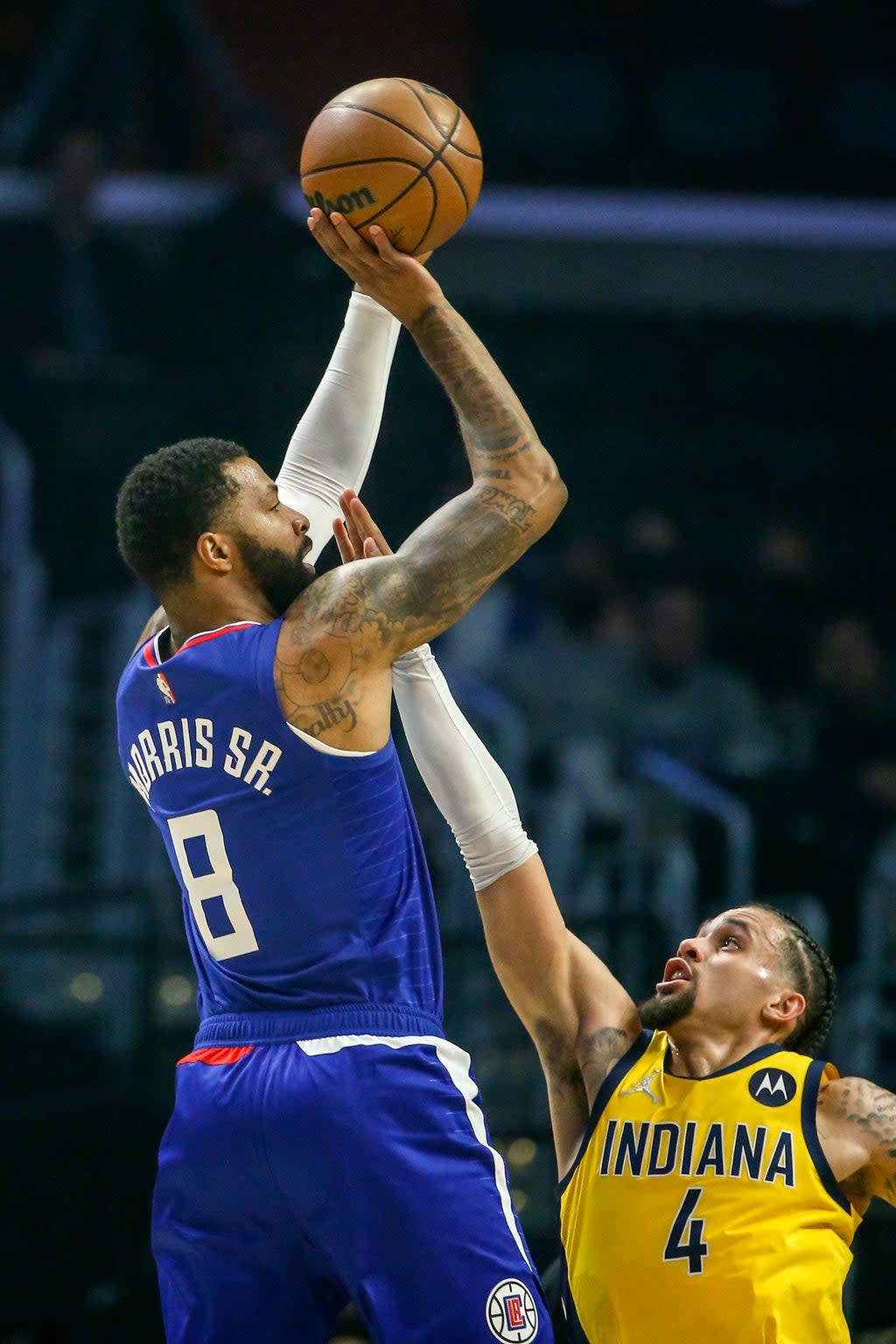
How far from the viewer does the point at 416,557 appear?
288 centimetres

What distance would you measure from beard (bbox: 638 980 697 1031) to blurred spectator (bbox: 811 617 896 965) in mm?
3337

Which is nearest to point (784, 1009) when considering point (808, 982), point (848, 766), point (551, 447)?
point (808, 982)

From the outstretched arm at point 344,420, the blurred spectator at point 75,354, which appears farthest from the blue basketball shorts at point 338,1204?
the blurred spectator at point 75,354

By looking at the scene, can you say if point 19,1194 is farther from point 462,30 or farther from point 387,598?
point 462,30

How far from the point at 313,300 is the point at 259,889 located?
6196 millimetres

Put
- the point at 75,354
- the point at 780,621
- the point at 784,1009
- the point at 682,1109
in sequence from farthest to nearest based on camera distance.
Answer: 1. the point at 780,621
2. the point at 75,354
3. the point at 784,1009
4. the point at 682,1109

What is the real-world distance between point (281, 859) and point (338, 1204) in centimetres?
55

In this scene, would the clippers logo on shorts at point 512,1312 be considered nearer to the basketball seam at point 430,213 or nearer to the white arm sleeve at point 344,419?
the white arm sleeve at point 344,419

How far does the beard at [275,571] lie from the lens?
3.00m

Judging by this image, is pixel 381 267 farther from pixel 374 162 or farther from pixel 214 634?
pixel 214 634

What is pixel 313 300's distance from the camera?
8633 mm

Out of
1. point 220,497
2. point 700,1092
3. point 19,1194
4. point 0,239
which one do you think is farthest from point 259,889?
point 0,239

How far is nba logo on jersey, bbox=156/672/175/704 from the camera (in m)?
2.95

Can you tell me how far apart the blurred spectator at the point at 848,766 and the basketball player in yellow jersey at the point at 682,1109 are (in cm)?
322
